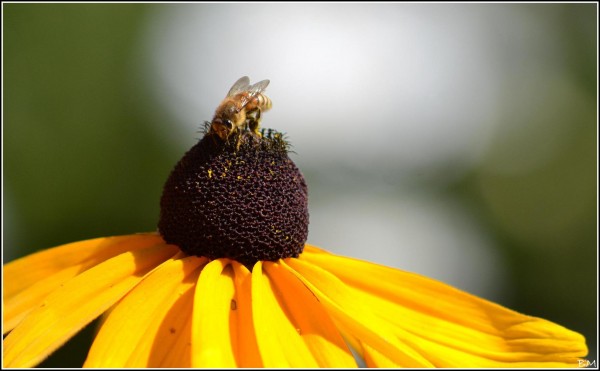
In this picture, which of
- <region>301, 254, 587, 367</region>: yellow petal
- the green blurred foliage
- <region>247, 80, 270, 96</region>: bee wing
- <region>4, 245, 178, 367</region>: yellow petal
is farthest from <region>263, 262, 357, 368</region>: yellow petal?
the green blurred foliage

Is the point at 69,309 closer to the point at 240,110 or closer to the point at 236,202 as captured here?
the point at 236,202

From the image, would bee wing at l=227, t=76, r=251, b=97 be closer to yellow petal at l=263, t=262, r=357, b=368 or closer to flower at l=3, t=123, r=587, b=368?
flower at l=3, t=123, r=587, b=368

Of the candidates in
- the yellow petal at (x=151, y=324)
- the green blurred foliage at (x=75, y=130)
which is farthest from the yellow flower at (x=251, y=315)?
the green blurred foliage at (x=75, y=130)

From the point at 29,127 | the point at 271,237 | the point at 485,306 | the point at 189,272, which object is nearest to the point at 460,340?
the point at 485,306

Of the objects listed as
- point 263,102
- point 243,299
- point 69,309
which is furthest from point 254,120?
point 69,309

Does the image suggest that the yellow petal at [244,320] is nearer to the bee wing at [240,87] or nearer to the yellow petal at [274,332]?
the yellow petal at [274,332]

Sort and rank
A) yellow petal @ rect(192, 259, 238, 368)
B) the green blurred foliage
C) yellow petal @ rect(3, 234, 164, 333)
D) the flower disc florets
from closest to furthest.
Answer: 1. yellow petal @ rect(192, 259, 238, 368)
2. the flower disc florets
3. yellow petal @ rect(3, 234, 164, 333)
4. the green blurred foliage

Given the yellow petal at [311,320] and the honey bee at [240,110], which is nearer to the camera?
the yellow petal at [311,320]

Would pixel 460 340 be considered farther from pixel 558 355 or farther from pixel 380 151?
pixel 380 151
